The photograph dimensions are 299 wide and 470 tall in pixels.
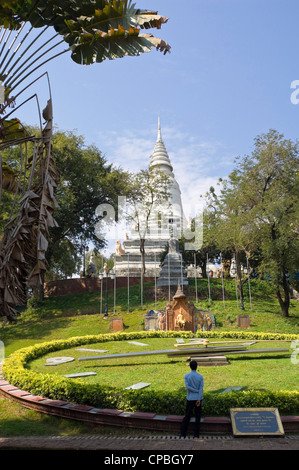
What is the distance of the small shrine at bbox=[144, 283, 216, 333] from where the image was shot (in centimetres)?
1975

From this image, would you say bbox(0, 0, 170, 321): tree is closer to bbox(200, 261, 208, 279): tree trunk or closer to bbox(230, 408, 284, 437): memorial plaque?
bbox(230, 408, 284, 437): memorial plaque

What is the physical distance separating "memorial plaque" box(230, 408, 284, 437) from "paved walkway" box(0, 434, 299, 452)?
11 centimetres

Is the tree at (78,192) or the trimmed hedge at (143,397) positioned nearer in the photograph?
the trimmed hedge at (143,397)

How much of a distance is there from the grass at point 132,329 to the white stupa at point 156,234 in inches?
313

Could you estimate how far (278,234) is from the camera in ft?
76.4

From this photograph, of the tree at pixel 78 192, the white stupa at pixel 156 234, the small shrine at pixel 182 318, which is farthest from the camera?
the white stupa at pixel 156 234

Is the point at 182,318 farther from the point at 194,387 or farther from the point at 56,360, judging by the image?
the point at 194,387

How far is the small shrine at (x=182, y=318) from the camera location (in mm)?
19750

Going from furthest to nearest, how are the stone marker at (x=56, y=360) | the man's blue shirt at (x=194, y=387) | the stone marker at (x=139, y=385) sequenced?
the stone marker at (x=56, y=360) < the stone marker at (x=139, y=385) < the man's blue shirt at (x=194, y=387)

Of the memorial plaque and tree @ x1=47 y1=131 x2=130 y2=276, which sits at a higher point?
tree @ x1=47 y1=131 x2=130 y2=276

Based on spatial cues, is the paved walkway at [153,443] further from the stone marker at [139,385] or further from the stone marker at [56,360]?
the stone marker at [56,360]

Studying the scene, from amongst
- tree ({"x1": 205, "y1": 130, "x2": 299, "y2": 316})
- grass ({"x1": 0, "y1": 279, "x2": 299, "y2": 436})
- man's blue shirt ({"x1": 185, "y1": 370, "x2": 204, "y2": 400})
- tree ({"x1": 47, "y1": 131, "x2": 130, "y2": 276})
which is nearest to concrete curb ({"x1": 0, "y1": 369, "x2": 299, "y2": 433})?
grass ({"x1": 0, "y1": 279, "x2": 299, "y2": 436})

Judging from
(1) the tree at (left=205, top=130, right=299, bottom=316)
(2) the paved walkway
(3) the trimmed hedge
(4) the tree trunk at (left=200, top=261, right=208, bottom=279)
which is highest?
(1) the tree at (left=205, top=130, right=299, bottom=316)

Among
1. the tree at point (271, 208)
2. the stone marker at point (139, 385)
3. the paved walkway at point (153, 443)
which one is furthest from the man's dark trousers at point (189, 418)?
the tree at point (271, 208)
